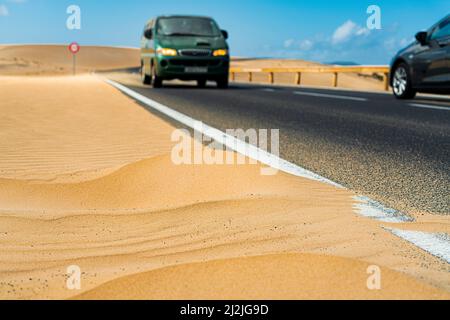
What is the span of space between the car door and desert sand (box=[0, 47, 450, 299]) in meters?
8.27

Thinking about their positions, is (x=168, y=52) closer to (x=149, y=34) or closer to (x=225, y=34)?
(x=149, y=34)

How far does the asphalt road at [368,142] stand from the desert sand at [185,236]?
0.52 meters

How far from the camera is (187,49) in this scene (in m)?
19.1

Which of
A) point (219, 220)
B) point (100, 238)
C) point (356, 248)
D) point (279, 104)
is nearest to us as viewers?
point (356, 248)

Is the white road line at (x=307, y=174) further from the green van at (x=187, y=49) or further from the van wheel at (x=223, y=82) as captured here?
the van wheel at (x=223, y=82)

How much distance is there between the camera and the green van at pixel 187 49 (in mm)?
19094

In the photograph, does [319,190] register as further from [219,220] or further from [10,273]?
[10,273]

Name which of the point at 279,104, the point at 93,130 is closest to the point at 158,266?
the point at 93,130

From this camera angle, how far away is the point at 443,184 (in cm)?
454

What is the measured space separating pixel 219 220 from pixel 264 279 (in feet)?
3.43

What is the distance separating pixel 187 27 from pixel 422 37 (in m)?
8.85

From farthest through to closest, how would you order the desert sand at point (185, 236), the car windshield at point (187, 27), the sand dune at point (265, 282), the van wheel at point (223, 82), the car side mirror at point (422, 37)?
the van wheel at point (223, 82) → the car windshield at point (187, 27) → the car side mirror at point (422, 37) → the desert sand at point (185, 236) → the sand dune at point (265, 282)

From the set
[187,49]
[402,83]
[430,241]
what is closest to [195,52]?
[187,49]

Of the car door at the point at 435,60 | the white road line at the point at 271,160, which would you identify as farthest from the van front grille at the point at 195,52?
the white road line at the point at 271,160
